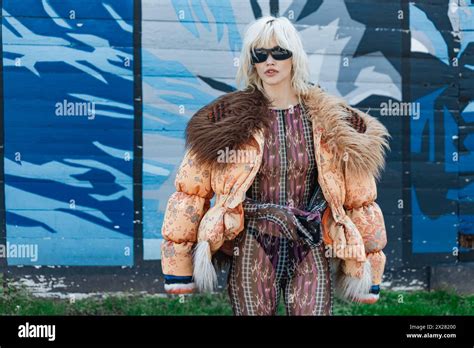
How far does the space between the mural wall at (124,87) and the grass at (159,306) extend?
27 centimetres

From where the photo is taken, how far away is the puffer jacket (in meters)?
3.32

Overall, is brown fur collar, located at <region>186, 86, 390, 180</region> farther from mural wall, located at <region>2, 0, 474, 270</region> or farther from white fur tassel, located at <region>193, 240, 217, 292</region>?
mural wall, located at <region>2, 0, 474, 270</region>

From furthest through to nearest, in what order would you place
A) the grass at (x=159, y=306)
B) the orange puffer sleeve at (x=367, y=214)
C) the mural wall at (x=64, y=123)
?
the mural wall at (x=64, y=123)
the grass at (x=159, y=306)
the orange puffer sleeve at (x=367, y=214)

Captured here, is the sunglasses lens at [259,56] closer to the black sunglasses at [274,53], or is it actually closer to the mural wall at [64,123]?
the black sunglasses at [274,53]

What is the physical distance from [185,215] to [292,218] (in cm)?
46

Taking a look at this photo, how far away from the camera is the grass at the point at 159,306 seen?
5.37 m

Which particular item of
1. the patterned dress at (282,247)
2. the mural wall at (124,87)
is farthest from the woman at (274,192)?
the mural wall at (124,87)

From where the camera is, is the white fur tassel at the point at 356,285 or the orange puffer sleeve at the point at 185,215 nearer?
the orange puffer sleeve at the point at 185,215

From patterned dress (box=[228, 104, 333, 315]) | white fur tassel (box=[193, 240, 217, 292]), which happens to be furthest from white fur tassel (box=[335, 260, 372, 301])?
white fur tassel (box=[193, 240, 217, 292])

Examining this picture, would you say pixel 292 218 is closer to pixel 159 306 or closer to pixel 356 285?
pixel 356 285

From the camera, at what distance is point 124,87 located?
5.53 meters

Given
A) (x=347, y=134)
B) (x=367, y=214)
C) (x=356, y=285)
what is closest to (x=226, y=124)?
(x=347, y=134)
